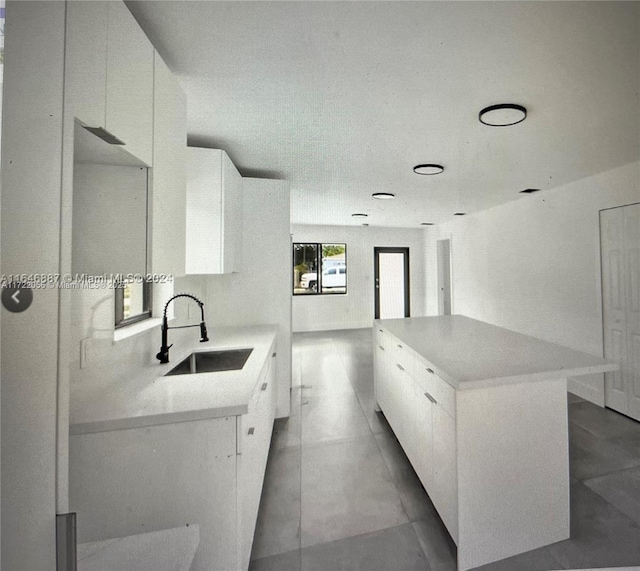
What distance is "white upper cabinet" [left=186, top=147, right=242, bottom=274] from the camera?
193 centimetres

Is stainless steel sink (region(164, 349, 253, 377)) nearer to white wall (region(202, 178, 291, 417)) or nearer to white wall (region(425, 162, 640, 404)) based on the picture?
white wall (region(202, 178, 291, 417))

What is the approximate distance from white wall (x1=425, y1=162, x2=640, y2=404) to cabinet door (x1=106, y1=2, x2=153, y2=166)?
3.97 meters

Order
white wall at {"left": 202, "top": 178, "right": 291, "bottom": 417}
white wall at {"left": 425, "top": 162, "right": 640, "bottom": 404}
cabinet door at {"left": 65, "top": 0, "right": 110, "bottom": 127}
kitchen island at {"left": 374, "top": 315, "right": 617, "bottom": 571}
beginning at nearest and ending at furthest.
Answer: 1. cabinet door at {"left": 65, "top": 0, "right": 110, "bottom": 127}
2. kitchen island at {"left": 374, "top": 315, "right": 617, "bottom": 571}
3. white wall at {"left": 202, "top": 178, "right": 291, "bottom": 417}
4. white wall at {"left": 425, "top": 162, "right": 640, "bottom": 404}

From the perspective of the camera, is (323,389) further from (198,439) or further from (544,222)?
(544,222)

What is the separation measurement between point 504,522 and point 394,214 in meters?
4.49

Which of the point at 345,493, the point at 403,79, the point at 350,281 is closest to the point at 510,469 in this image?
the point at 345,493

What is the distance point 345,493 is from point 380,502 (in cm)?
22

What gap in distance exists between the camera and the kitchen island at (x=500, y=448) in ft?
4.20

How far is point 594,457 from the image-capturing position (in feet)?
6.96

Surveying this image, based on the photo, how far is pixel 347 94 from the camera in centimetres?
154

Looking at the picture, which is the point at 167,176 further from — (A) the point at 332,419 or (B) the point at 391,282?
(B) the point at 391,282

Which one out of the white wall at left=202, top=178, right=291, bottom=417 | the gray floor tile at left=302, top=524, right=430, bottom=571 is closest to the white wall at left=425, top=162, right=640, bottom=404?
the gray floor tile at left=302, top=524, right=430, bottom=571

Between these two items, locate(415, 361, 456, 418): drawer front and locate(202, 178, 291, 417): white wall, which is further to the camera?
locate(202, 178, 291, 417): white wall

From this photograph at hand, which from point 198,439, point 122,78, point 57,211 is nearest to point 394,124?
point 122,78
